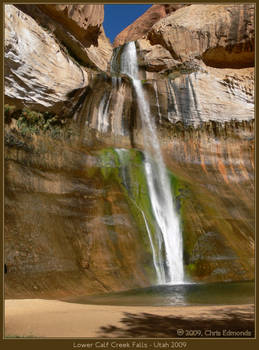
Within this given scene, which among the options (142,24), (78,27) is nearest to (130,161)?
(78,27)

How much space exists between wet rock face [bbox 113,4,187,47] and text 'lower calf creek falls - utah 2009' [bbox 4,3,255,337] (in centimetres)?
2384

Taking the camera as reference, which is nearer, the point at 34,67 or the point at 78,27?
the point at 34,67

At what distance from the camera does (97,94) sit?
74.4 ft

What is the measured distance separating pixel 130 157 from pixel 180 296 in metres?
10.6

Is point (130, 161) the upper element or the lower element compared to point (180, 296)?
upper

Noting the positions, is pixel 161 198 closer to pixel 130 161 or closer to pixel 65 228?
pixel 130 161

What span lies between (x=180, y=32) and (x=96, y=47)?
24.2ft

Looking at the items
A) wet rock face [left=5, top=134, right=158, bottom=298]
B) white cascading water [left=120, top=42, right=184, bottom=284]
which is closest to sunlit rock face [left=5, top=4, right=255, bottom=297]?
wet rock face [left=5, top=134, right=158, bottom=298]

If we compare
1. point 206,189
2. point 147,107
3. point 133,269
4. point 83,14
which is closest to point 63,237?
point 133,269

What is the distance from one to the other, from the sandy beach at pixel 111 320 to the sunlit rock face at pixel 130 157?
453 centimetres

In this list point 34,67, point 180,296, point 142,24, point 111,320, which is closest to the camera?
point 111,320

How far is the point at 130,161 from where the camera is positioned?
2050 centimetres

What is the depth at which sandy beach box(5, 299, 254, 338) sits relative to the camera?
620 cm

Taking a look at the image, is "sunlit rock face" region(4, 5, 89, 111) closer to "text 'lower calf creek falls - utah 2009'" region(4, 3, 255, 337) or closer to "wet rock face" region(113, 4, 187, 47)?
"text 'lower calf creek falls - utah 2009'" region(4, 3, 255, 337)
